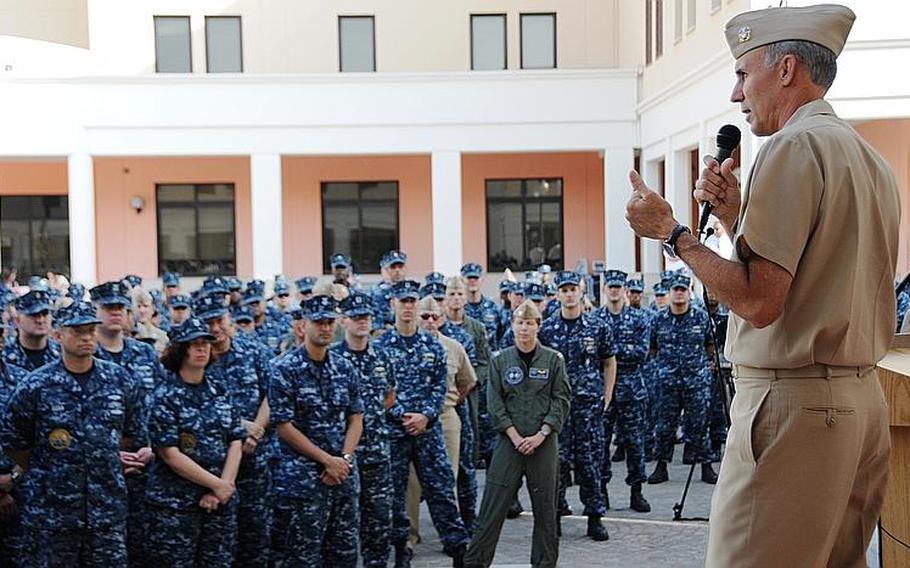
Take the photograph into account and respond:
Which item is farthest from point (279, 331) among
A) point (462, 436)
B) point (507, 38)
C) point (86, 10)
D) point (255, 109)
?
point (86, 10)

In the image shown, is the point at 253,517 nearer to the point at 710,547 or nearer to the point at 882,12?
the point at 710,547

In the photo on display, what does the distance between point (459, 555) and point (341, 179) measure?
21.3 metres

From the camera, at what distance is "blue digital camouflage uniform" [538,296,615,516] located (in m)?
9.13

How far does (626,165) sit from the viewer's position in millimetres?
25594

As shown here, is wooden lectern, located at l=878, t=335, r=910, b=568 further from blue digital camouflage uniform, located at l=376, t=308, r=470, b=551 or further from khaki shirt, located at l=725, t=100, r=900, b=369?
blue digital camouflage uniform, located at l=376, t=308, r=470, b=551

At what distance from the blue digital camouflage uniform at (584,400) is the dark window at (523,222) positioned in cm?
1887

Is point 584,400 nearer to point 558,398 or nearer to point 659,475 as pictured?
point 558,398

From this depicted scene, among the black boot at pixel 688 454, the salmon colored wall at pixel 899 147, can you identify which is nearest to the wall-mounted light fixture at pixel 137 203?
the salmon colored wall at pixel 899 147

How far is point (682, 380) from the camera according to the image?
1159cm

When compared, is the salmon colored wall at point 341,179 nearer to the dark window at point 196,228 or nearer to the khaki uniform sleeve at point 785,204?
the dark window at point 196,228

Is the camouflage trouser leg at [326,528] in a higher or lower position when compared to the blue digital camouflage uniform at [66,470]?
lower

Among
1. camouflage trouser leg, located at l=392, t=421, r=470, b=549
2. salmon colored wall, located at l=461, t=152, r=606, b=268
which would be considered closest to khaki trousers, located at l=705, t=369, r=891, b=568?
camouflage trouser leg, located at l=392, t=421, r=470, b=549

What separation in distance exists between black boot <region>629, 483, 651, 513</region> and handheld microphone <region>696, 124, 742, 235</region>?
6945 millimetres

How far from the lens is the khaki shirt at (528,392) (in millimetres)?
7848
